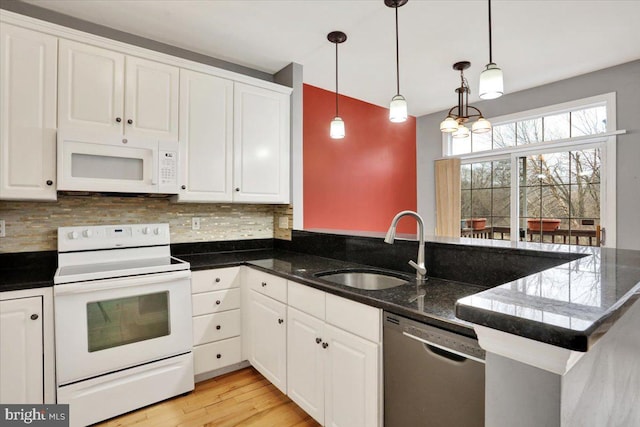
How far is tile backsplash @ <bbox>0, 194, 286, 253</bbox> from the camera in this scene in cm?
216

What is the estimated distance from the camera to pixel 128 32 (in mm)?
2469

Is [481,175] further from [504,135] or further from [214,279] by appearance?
[214,279]

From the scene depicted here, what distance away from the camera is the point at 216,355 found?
2.36 metres

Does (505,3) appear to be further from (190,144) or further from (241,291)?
(241,291)

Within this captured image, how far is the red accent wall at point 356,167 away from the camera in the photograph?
3652 millimetres

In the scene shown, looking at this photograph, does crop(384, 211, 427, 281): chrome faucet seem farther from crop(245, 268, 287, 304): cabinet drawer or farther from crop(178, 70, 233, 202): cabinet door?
crop(178, 70, 233, 202): cabinet door

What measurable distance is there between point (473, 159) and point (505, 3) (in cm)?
249

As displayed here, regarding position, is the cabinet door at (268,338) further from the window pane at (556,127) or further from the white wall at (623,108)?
the window pane at (556,127)

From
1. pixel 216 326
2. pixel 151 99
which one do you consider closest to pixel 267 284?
pixel 216 326

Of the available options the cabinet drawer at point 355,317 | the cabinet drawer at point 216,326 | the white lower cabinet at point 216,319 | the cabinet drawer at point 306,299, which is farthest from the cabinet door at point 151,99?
the cabinet drawer at point 355,317

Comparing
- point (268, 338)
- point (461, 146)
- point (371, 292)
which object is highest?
point (461, 146)

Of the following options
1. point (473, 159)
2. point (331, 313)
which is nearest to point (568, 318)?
point (331, 313)

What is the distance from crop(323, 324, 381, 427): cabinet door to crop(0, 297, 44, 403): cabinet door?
1530 millimetres

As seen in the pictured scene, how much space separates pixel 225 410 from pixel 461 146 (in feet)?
13.6
